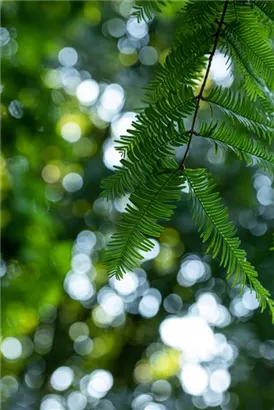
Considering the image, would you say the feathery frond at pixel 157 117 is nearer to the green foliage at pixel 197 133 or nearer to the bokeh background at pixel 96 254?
the green foliage at pixel 197 133

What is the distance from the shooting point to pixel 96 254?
10.7 ft

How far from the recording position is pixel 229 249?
562 mm

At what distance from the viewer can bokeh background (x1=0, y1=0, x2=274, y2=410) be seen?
175 cm

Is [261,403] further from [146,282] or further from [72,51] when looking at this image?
[72,51]

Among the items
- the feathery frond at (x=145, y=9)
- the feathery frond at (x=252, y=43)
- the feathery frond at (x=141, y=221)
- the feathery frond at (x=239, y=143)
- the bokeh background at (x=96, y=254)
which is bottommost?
the bokeh background at (x=96, y=254)

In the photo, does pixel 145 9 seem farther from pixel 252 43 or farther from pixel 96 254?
pixel 96 254

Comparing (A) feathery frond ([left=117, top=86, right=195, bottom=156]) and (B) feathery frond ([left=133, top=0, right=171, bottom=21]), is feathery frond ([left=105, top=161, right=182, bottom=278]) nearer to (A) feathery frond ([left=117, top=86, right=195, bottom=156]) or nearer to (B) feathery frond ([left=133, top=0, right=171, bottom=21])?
(A) feathery frond ([left=117, top=86, right=195, bottom=156])

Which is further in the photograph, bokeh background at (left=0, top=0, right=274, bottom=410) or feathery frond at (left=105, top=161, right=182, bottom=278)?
bokeh background at (left=0, top=0, right=274, bottom=410)

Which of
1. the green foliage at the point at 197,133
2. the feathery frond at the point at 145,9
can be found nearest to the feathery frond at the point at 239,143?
the green foliage at the point at 197,133

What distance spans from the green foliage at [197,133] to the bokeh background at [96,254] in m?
0.93

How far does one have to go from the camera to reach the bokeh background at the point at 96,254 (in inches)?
68.9

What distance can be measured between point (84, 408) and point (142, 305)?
59cm

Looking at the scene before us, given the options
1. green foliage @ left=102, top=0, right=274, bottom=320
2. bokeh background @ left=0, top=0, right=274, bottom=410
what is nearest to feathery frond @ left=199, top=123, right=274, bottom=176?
green foliage @ left=102, top=0, right=274, bottom=320

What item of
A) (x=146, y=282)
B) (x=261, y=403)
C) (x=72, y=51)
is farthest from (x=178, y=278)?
(x=72, y=51)
